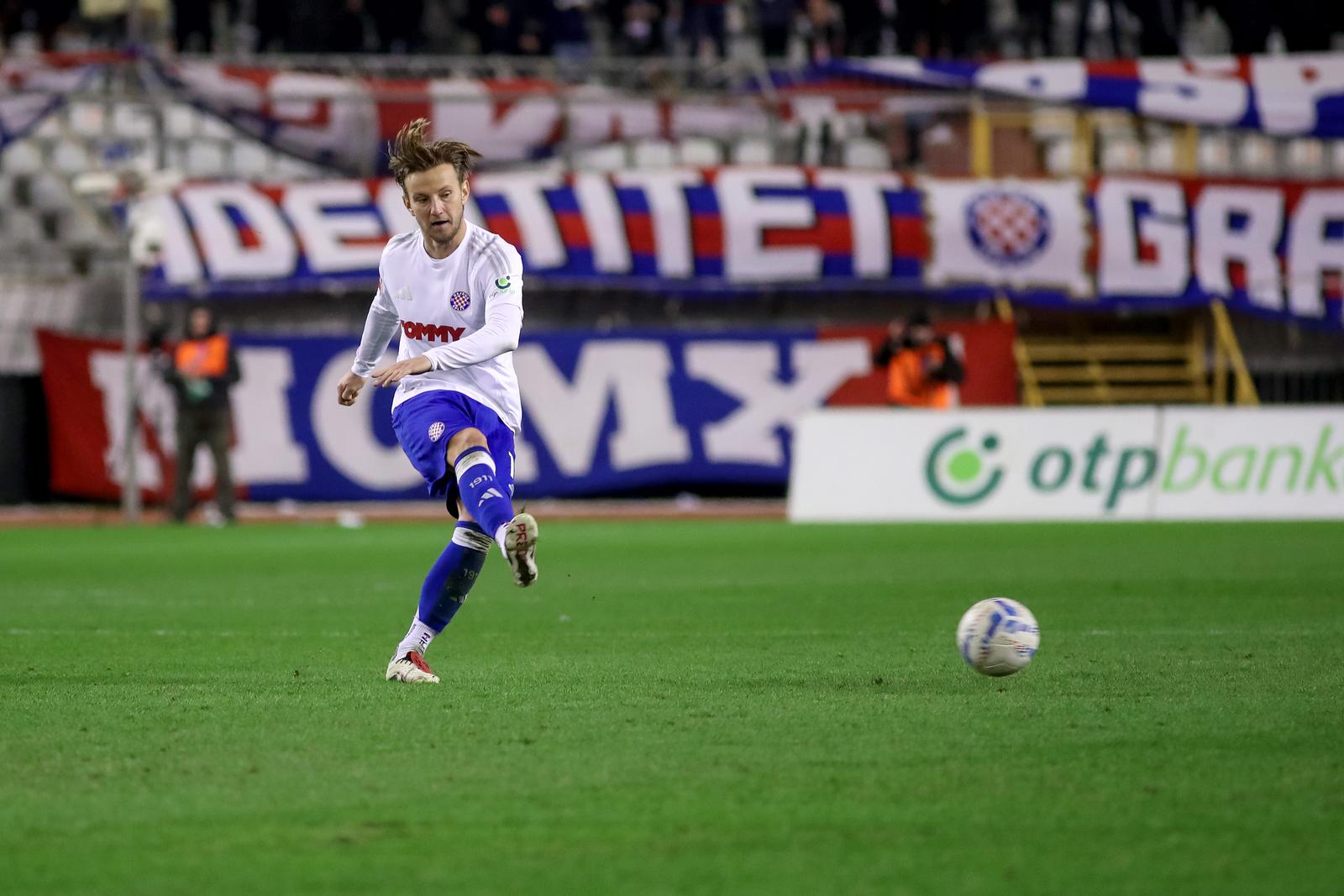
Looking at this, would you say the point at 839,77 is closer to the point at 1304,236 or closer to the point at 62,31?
the point at 1304,236

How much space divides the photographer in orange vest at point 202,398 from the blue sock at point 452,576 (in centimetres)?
1367

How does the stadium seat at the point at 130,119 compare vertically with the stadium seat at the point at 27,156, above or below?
above

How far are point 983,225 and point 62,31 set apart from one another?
1205cm

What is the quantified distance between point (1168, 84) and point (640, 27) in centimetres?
665

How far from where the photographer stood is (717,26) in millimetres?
25703

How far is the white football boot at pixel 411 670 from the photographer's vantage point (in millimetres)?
7492

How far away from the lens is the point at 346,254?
75.5 feet

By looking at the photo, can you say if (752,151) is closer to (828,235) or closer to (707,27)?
(828,235)

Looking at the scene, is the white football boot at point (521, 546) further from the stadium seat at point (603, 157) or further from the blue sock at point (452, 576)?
the stadium seat at point (603, 157)

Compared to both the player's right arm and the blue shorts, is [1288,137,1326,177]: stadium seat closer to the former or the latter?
the player's right arm

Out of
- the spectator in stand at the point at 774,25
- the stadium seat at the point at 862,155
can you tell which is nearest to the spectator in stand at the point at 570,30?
the spectator in stand at the point at 774,25

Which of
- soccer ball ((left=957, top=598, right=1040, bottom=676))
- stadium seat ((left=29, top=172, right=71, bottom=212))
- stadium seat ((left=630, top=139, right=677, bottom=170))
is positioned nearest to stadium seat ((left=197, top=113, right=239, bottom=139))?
stadium seat ((left=29, top=172, right=71, bottom=212))

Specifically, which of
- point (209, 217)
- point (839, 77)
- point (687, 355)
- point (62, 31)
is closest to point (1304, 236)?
point (839, 77)

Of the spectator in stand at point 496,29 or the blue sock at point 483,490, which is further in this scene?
the spectator in stand at point 496,29
